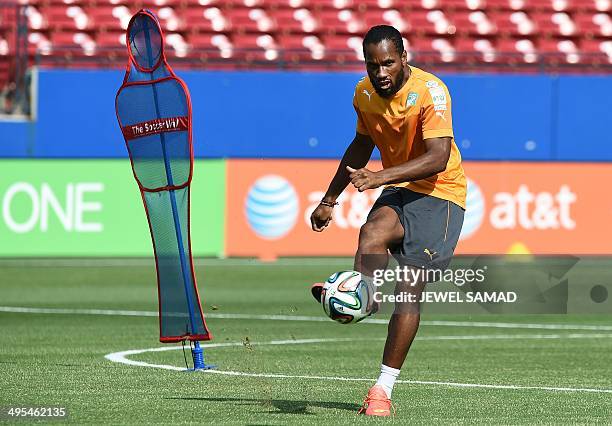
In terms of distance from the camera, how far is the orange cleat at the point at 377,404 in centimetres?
747

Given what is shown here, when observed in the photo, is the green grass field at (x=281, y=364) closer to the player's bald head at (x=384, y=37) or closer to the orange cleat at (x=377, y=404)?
the orange cleat at (x=377, y=404)

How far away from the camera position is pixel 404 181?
7.43m

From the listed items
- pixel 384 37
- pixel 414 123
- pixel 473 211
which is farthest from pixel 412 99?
pixel 473 211

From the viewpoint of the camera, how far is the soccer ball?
7.23 meters

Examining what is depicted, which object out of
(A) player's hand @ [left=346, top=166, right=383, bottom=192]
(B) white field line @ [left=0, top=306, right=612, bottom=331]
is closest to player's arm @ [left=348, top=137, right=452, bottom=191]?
(A) player's hand @ [left=346, top=166, right=383, bottom=192]

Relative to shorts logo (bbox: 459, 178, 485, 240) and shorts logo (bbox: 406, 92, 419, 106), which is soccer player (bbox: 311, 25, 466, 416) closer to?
shorts logo (bbox: 406, 92, 419, 106)

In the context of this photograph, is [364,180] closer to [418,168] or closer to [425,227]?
[418,168]

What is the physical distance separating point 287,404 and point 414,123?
1.75 meters

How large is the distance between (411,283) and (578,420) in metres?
1.14

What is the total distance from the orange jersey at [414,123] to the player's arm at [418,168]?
0.06 metres

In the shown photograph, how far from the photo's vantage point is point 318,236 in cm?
2194

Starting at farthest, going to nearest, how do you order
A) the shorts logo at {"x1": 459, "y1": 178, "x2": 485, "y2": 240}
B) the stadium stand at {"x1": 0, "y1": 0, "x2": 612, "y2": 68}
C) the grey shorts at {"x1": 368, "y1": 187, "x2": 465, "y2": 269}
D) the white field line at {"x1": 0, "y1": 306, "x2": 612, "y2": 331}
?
the stadium stand at {"x1": 0, "y1": 0, "x2": 612, "y2": 68}
the shorts logo at {"x1": 459, "y1": 178, "x2": 485, "y2": 240}
the white field line at {"x1": 0, "y1": 306, "x2": 612, "y2": 331}
the grey shorts at {"x1": 368, "y1": 187, "x2": 465, "y2": 269}

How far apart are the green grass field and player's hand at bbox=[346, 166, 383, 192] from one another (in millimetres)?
1216

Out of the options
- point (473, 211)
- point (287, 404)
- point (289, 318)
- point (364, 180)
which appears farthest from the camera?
point (473, 211)
